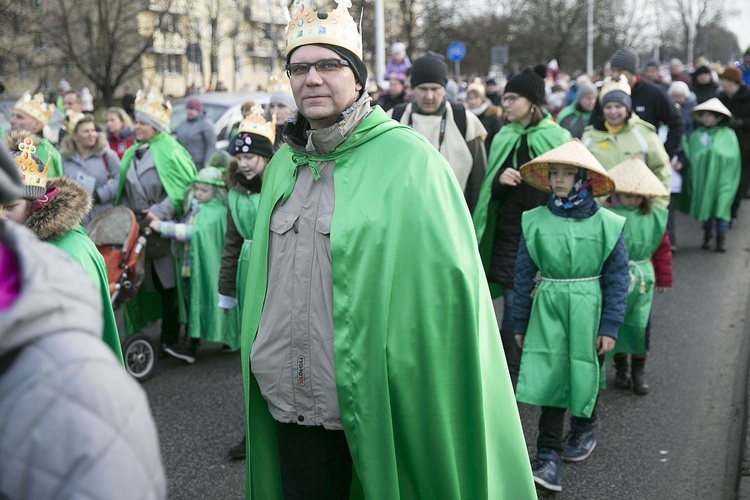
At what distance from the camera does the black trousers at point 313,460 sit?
9.74 feet

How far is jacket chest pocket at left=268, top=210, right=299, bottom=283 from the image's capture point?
2.95 meters

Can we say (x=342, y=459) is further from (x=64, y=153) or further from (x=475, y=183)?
(x=64, y=153)

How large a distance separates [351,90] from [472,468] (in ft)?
4.42

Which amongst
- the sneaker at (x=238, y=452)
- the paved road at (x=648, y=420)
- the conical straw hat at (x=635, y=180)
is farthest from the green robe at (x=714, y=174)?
the sneaker at (x=238, y=452)

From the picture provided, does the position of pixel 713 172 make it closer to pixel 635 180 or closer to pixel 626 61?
pixel 626 61

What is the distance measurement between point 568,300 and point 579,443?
96 cm

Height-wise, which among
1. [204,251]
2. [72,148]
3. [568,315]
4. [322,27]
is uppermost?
[322,27]

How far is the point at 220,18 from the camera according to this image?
47.8 meters

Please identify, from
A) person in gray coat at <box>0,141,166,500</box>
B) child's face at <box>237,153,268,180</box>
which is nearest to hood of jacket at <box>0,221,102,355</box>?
person in gray coat at <box>0,141,166,500</box>

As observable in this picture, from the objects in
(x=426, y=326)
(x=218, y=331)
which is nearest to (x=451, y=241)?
(x=426, y=326)

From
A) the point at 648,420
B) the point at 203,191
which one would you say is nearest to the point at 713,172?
the point at 648,420

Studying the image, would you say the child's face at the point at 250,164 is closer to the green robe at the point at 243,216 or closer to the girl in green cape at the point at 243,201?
the girl in green cape at the point at 243,201

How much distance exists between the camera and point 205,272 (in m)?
6.91

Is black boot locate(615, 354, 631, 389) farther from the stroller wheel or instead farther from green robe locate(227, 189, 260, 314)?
the stroller wheel
